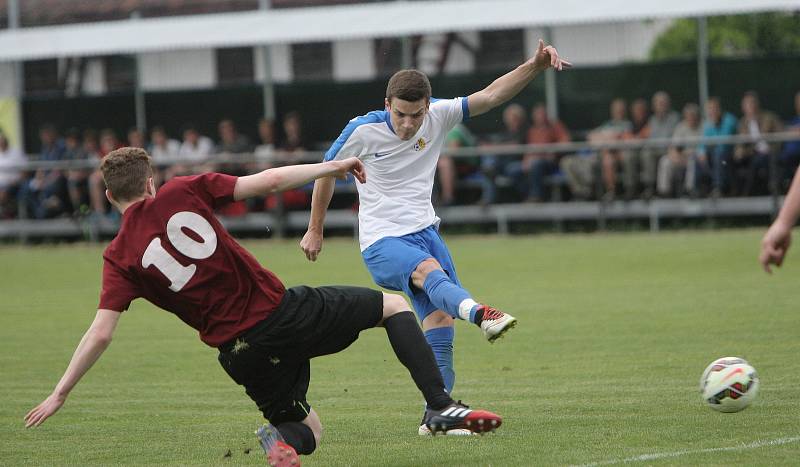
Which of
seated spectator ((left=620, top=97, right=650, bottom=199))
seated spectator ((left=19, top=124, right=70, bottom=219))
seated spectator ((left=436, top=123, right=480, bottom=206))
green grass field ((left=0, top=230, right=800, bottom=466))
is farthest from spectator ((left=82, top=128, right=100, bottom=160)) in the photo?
seated spectator ((left=620, top=97, right=650, bottom=199))

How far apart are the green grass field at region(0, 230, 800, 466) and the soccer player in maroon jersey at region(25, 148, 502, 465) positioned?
44 centimetres

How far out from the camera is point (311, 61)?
27.9m

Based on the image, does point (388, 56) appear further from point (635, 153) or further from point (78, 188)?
point (635, 153)

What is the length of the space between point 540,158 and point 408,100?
12.9 m

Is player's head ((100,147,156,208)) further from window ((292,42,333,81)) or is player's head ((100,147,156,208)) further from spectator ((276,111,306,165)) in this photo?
window ((292,42,333,81))

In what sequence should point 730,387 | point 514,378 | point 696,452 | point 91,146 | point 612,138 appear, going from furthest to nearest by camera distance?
point 91,146 → point 612,138 → point 514,378 → point 730,387 → point 696,452

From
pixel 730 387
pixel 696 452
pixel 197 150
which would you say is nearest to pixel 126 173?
pixel 696 452

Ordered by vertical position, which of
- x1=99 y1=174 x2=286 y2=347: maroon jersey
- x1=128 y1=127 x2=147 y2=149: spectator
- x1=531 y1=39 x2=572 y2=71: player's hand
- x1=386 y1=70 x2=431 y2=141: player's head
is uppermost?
x1=531 y1=39 x2=572 y2=71: player's hand

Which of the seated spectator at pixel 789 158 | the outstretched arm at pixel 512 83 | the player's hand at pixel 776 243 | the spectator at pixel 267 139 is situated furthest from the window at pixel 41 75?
the player's hand at pixel 776 243

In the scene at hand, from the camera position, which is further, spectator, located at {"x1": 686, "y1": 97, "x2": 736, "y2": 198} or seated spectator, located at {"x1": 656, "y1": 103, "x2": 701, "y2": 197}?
seated spectator, located at {"x1": 656, "y1": 103, "x2": 701, "y2": 197}

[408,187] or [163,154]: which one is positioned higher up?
[408,187]

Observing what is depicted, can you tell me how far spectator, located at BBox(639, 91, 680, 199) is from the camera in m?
19.5

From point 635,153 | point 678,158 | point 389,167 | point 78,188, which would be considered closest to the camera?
point 389,167

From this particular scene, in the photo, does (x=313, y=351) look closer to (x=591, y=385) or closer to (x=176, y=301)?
(x=176, y=301)
